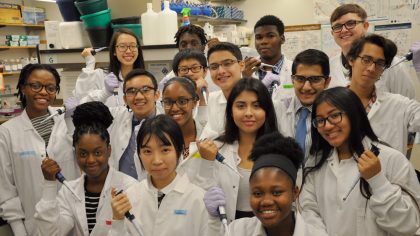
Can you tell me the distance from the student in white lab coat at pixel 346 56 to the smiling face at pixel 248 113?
0.90m

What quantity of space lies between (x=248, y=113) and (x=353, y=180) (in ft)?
1.74

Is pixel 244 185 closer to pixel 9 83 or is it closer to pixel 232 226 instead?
pixel 232 226

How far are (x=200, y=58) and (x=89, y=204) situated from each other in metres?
1.12

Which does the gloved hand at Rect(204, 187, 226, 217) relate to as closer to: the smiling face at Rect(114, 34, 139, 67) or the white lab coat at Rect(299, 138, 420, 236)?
the white lab coat at Rect(299, 138, 420, 236)

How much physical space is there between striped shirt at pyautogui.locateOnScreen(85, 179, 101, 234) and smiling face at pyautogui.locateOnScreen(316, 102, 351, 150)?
107 cm

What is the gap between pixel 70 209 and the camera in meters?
1.76

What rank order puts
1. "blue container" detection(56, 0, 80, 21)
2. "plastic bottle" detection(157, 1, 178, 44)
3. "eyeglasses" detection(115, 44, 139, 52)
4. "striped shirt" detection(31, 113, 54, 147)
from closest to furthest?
"striped shirt" detection(31, 113, 54, 147) < "eyeglasses" detection(115, 44, 139, 52) < "plastic bottle" detection(157, 1, 178, 44) < "blue container" detection(56, 0, 80, 21)

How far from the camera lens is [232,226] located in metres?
1.43

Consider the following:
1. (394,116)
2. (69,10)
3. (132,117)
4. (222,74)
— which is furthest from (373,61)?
(69,10)

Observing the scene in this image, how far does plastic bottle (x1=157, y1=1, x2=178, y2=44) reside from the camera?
124 inches

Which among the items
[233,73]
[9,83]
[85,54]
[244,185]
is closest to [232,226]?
[244,185]

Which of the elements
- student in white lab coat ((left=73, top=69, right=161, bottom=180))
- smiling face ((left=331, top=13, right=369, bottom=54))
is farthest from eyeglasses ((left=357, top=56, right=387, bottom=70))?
student in white lab coat ((left=73, top=69, right=161, bottom=180))

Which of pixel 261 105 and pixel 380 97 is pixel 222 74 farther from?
pixel 380 97

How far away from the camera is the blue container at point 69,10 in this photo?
341 cm
